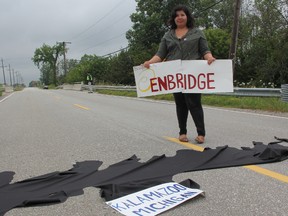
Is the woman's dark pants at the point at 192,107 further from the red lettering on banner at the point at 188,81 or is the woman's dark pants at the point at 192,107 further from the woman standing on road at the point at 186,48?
the red lettering on banner at the point at 188,81

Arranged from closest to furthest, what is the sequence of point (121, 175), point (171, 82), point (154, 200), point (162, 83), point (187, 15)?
point (154, 200) → point (121, 175) → point (187, 15) → point (171, 82) → point (162, 83)

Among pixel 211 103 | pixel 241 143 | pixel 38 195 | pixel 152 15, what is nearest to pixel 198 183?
pixel 38 195

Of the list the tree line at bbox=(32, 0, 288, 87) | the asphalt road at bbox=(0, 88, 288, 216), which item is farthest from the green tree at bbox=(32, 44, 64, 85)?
the asphalt road at bbox=(0, 88, 288, 216)

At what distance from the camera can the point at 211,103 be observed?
14.8 m

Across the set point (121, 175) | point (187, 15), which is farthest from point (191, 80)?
point (121, 175)

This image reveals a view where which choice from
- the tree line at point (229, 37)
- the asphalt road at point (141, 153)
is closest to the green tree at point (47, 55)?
the tree line at point (229, 37)

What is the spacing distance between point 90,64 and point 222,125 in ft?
215

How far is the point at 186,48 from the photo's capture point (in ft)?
19.0

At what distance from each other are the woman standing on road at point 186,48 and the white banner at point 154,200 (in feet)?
7.80

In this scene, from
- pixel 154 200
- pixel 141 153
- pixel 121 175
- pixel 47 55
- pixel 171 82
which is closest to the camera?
pixel 154 200

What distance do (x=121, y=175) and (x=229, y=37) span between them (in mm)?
38380

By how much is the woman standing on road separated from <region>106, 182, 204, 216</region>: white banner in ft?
7.80

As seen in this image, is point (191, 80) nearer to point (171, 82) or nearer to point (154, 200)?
point (171, 82)

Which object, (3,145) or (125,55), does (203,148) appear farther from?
(125,55)
